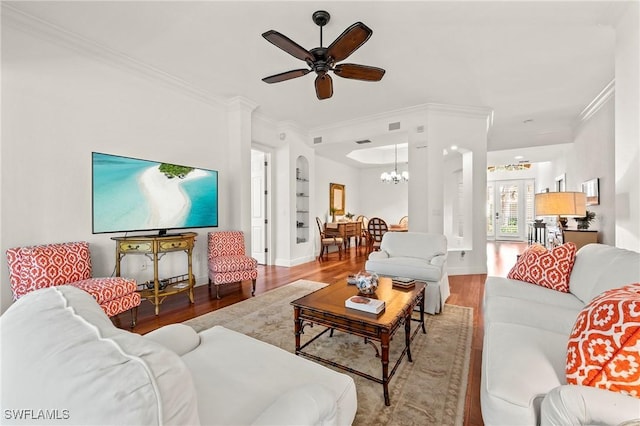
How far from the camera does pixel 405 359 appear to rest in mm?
2131

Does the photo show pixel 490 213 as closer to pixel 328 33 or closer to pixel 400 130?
pixel 400 130

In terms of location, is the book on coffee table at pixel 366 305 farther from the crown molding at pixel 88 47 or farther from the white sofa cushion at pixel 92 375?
the crown molding at pixel 88 47

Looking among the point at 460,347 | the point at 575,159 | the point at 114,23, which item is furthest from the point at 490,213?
the point at 114,23

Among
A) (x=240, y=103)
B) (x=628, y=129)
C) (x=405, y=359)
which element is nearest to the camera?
(x=405, y=359)

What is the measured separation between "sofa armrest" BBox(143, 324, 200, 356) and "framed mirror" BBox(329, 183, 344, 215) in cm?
642

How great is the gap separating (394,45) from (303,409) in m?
3.28

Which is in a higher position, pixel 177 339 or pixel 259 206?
pixel 259 206

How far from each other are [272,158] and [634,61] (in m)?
4.94

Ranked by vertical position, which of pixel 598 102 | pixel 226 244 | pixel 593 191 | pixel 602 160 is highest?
pixel 598 102

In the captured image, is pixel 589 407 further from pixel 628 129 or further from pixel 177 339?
pixel 628 129

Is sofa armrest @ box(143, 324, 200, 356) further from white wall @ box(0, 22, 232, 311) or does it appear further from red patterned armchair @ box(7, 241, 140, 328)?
white wall @ box(0, 22, 232, 311)

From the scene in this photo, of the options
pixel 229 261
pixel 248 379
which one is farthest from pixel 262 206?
pixel 248 379

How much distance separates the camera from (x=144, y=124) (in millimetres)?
3447

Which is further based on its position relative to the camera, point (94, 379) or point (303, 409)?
point (303, 409)
